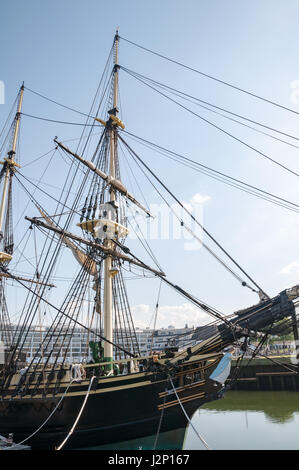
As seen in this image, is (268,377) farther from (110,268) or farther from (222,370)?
(222,370)

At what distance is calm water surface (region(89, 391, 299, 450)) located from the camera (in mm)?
11750

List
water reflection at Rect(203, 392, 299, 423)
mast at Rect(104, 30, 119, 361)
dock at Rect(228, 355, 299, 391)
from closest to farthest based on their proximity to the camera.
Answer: mast at Rect(104, 30, 119, 361)
water reflection at Rect(203, 392, 299, 423)
dock at Rect(228, 355, 299, 391)

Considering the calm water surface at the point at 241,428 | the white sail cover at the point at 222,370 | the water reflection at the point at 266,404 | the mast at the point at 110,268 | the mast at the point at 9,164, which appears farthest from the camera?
the mast at the point at 9,164

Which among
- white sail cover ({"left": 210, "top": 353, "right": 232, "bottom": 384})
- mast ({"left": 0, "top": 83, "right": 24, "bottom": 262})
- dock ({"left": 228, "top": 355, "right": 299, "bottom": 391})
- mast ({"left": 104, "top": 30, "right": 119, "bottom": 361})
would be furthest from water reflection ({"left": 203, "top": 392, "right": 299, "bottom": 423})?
mast ({"left": 0, "top": 83, "right": 24, "bottom": 262})

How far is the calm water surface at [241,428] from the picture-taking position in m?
11.8

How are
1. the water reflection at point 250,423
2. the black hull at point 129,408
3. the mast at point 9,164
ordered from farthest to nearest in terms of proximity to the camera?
the mast at point 9,164 → the water reflection at point 250,423 → the black hull at point 129,408

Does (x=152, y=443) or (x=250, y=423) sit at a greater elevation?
(x=152, y=443)

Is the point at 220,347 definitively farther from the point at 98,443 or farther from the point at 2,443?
the point at 2,443

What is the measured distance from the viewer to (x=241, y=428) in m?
16.7

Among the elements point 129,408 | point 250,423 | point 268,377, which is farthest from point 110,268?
point 268,377

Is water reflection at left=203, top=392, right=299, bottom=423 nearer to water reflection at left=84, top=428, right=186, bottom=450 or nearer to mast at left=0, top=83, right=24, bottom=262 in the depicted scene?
water reflection at left=84, top=428, right=186, bottom=450

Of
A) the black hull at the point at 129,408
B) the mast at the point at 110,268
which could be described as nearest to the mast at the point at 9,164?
the mast at the point at 110,268

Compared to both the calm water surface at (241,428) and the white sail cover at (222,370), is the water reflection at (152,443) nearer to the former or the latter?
the calm water surface at (241,428)

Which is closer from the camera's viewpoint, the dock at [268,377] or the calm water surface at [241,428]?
the calm water surface at [241,428]
